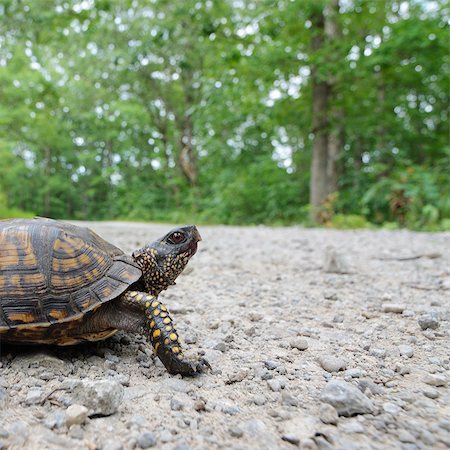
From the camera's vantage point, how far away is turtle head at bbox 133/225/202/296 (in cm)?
194

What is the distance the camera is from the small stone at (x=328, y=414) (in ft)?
4.07

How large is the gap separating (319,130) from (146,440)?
34.1 feet

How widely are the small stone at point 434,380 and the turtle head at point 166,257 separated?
118cm

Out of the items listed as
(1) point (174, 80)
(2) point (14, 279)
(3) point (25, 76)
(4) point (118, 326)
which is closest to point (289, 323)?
(4) point (118, 326)

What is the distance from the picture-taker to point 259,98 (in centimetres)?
1112

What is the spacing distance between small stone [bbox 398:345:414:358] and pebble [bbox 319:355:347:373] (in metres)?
0.33

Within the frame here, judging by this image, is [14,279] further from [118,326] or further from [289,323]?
[289,323]

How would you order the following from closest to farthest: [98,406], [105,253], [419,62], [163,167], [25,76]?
[98,406]
[105,253]
[419,62]
[25,76]
[163,167]

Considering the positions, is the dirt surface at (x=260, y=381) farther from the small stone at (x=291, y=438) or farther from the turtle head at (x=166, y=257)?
the turtle head at (x=166, y=257)

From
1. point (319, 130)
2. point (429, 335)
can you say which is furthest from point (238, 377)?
point (319, 130)

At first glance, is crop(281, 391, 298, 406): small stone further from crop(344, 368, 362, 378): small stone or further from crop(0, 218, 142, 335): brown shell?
crop(0, 218, 142, 335): brown shell

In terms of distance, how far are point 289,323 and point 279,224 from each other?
9.62m

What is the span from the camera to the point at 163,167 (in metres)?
22.6

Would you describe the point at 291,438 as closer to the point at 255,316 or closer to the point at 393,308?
the point at 255,316
